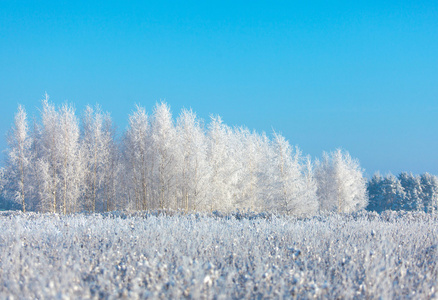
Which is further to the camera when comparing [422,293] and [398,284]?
[398,284]

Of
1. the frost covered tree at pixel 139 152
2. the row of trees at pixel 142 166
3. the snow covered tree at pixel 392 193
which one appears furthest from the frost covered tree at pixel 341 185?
the frost covered tree at pixel 139 152

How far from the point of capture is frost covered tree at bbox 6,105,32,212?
75.3ft

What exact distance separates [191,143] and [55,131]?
10.9 m

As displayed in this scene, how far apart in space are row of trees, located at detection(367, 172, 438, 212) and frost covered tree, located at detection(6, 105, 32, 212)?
1747 inches

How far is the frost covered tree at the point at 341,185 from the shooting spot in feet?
113

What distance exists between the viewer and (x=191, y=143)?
23094 millimetres

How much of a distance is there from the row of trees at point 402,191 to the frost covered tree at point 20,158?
1747 inches

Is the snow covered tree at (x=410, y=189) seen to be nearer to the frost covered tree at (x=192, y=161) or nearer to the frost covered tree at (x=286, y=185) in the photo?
the frost covered tree at (x=286, y=185)

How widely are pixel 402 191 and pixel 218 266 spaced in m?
50.0

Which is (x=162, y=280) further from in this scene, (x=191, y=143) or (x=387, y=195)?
(x=387, y=195)

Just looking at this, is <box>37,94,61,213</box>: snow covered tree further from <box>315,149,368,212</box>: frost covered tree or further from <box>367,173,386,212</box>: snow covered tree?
Result: <box>367,173,386,212</box>: snow covered tree

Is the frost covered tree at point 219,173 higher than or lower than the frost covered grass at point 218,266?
higher

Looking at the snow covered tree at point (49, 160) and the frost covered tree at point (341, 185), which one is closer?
the snow covered tree at point (49, 160)

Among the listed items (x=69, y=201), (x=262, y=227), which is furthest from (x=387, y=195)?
(x=262, y=227)
